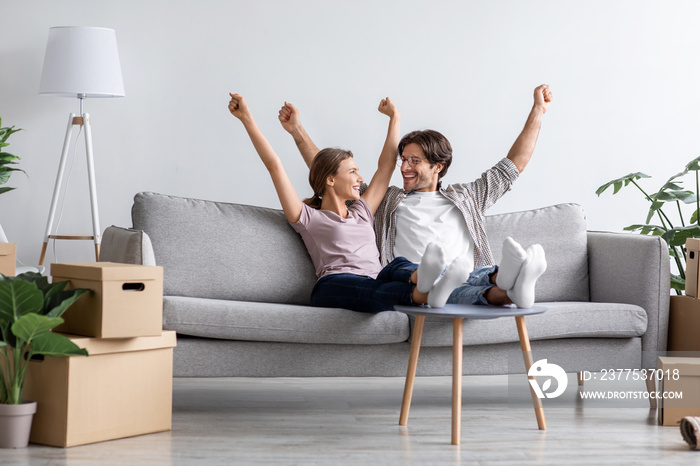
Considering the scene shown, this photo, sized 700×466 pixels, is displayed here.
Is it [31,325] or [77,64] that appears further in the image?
[77,64]

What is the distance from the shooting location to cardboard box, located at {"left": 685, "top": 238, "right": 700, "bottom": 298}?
2.73 meters

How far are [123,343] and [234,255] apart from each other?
75 centimetres

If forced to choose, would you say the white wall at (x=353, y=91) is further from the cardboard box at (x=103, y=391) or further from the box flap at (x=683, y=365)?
the cardboard box at (x=103, y=391)

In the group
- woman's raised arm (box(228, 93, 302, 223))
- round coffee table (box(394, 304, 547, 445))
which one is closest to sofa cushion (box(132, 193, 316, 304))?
woman's raised arm (box(228, 93, 302, 223))

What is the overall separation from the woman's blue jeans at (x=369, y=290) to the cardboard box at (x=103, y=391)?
0.59 meters

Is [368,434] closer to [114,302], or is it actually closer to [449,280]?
[449,280]

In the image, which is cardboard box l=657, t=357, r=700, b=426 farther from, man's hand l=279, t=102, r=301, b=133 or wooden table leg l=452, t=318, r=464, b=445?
man's hand l=279, t=102, r=301, b=133

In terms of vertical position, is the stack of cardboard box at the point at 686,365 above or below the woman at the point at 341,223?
below

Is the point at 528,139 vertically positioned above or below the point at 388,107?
below

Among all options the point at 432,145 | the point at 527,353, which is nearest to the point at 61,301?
the point at 527,353

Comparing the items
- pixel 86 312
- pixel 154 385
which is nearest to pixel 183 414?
pixel 154 385

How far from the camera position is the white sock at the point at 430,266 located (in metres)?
2.10

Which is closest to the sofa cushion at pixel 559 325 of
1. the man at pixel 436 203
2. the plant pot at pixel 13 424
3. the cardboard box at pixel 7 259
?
the man at pixel 436 203

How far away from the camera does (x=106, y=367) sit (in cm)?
208
